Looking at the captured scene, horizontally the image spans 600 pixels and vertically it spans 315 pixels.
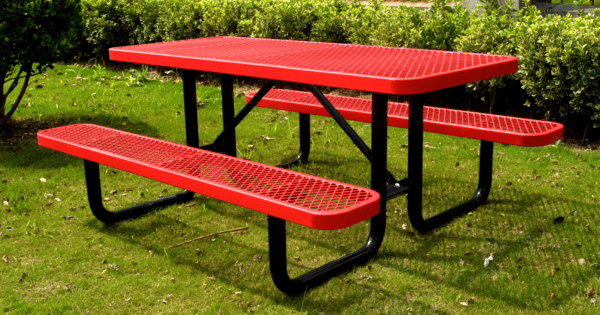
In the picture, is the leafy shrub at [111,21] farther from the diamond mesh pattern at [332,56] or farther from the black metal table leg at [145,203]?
the black metal table leg at [145,203]

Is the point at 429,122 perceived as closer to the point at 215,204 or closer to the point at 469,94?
the point at 215,204

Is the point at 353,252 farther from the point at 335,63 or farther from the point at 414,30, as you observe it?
the point at 414,30

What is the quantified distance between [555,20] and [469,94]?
1.06 meters

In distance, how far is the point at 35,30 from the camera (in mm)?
5352

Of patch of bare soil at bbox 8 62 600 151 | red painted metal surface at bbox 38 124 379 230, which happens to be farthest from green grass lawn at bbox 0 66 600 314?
red painted metal surface at bbox 38 124 379 230

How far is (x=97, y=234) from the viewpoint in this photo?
3930mm

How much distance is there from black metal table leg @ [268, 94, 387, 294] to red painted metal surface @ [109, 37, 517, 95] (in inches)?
11.4

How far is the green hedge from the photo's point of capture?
527cm

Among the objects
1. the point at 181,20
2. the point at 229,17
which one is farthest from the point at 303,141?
the point at 181,20

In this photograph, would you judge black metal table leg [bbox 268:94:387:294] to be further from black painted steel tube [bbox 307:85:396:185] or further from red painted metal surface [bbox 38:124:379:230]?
black painted steel tube [bbox 307:85:396:185]

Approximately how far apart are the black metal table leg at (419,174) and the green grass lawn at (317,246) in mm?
74

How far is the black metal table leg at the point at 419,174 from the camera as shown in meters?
3.53

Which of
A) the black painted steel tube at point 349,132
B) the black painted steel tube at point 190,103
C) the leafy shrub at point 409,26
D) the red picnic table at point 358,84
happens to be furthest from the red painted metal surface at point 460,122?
the leafy shrub at point 409,26

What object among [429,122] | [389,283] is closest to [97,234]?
[389,283]
